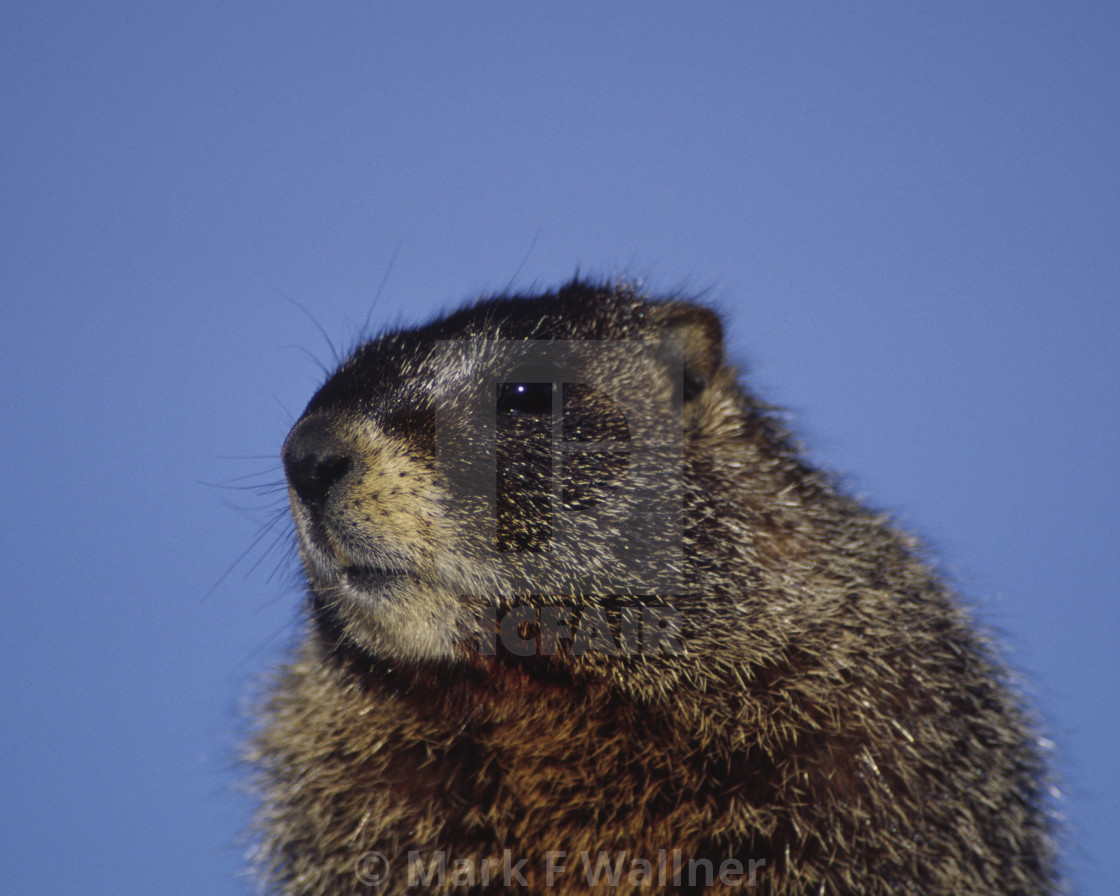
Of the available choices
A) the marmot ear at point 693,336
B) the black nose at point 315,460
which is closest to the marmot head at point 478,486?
the black nose at point 315,460

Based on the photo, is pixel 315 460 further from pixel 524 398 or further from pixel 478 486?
pixel 524 398

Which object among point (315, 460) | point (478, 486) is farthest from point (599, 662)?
point (315, 460)

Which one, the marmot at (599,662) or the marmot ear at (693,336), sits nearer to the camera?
the marmot at (599,662)

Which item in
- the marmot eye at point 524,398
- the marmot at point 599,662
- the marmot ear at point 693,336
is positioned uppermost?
the marmot ear at point 693,336

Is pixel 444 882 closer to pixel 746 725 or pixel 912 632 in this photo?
pixel 746 725

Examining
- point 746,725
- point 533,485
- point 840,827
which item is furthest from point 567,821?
point 533,485

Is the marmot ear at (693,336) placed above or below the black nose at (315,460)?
above

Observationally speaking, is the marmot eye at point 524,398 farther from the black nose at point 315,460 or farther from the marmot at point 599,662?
the black nose at point 315,460

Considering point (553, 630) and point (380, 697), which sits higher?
point (553, 630)
